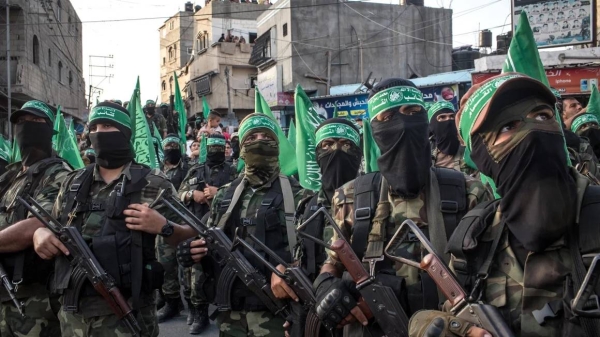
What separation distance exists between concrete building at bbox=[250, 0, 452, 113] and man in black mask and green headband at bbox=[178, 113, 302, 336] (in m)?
23.5

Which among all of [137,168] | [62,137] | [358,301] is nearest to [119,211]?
[137,168]

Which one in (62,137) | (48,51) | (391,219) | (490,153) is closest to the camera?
(490,153)

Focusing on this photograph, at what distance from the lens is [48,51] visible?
27250 millimetres

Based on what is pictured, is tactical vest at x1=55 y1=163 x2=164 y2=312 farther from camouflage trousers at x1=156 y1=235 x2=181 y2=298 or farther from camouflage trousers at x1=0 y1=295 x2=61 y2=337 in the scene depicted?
camouflage trousers at x1=156 y1=235 x2=181 y2=298

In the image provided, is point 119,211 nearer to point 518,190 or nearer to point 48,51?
point 518,190

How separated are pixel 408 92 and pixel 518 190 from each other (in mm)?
1005

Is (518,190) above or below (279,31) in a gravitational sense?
below

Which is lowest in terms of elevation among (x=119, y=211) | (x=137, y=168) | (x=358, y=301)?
(x=358, y=301)

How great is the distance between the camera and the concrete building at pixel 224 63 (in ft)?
132

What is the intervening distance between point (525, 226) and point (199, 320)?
5481 mm

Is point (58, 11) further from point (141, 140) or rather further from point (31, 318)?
point (31, 318)

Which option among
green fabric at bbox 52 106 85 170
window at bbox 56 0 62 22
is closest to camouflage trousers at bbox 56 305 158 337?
green fabric at bbox 52 106 85 170

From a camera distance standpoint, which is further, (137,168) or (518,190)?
(137,168)

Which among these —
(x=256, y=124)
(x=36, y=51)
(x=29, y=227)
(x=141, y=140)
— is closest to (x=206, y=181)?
(x=141, y=140)
